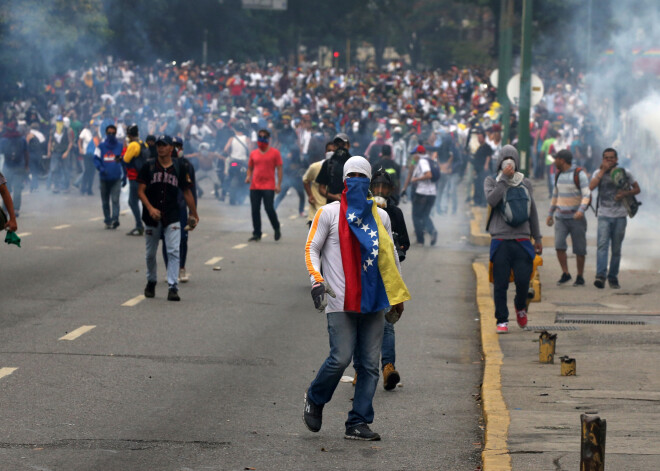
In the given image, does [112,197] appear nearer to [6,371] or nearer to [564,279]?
[564,279]

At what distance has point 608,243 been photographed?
16.0 metres

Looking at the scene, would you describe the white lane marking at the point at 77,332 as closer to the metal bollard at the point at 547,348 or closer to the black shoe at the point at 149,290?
→ the black shoe at the point at 149,290

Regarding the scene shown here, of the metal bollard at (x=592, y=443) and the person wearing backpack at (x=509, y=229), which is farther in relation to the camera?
the person wearing backpack at (x=509, y=229)

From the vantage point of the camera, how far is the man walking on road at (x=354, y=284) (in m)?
7.78

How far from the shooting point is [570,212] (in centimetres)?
1623

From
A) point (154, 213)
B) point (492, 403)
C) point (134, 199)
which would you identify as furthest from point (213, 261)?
point (492, 403)

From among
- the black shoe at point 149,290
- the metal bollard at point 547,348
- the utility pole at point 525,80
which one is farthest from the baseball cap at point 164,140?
the utility pole at point 525,80

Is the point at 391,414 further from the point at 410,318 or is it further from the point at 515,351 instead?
the point at 410,318

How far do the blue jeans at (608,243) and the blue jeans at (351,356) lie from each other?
8.53m

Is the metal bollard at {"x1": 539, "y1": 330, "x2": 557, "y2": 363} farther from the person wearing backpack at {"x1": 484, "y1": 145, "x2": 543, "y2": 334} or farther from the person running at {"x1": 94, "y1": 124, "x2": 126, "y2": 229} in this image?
the person running at {"x1": 94, "y1": 124, "x2": 126, "y2": 229}

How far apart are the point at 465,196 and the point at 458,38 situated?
3204 inches

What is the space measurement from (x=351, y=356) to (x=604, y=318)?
604cm

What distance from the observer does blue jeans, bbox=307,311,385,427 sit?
25.6 ft

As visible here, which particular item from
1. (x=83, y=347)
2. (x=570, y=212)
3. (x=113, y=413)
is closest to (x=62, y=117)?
(x=570, y=212)
